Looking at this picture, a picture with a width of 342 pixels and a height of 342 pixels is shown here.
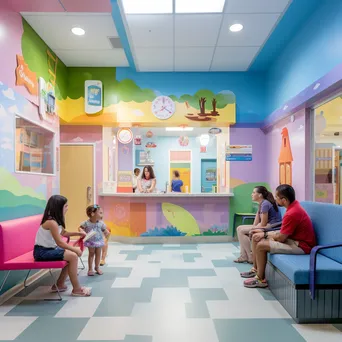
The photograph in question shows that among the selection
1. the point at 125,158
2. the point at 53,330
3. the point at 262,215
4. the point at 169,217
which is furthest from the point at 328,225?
the point at 125,158

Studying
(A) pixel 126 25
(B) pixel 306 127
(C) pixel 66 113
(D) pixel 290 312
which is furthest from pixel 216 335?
(C) pixel 66 113

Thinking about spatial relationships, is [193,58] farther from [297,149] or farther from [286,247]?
[286,247]

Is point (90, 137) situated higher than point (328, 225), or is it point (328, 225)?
point (90, 137)

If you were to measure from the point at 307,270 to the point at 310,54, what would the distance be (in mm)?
3139

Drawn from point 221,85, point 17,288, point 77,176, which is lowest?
point 17,288

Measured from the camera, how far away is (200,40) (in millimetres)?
5059

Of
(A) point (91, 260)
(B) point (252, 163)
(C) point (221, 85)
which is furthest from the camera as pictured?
(B) point (252, 163)

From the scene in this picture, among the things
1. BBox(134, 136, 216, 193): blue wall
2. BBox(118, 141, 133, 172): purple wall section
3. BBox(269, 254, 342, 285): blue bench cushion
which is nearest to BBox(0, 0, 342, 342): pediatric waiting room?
BBox(269, 254, 342, 285): blue bench cushion

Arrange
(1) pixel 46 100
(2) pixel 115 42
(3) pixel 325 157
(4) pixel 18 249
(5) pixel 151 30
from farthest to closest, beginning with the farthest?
(2) pixel 115 42 → (1) pixel 46 100 → (5) pixel 151 30 → (3) pixel 325 157 → (4) pixel 18 249

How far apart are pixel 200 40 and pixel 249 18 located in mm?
950

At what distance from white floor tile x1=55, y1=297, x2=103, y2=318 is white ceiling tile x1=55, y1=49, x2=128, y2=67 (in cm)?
437

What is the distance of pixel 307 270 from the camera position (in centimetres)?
277

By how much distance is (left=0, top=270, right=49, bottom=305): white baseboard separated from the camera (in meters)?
3.40

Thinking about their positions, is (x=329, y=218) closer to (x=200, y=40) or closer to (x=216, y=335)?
(x=216, y=335)
